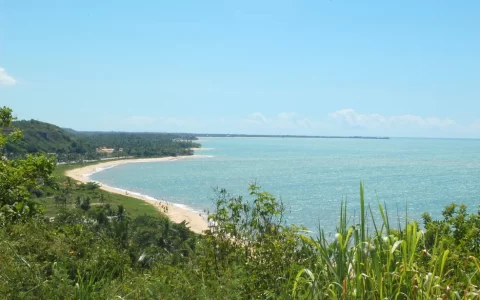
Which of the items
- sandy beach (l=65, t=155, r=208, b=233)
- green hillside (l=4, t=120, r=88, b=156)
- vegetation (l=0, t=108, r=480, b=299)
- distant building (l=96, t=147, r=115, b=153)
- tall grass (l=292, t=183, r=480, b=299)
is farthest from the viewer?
distant building (l=96, t=147, r=115, b=153)

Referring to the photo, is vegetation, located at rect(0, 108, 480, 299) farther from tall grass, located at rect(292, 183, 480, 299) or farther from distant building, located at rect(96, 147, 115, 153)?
distant building, located at rect(96, 147, 115, 153)

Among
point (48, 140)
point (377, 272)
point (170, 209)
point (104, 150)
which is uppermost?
point (377, 272)

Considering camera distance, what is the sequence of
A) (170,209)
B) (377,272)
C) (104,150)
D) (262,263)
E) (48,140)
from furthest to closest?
(104,150) < (48,140) < (170,209) < (262,263) < (377,272)

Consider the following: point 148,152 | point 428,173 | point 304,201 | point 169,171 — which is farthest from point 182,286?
point 148,152

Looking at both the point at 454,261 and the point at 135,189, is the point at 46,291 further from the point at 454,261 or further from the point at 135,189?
the point at 135,189

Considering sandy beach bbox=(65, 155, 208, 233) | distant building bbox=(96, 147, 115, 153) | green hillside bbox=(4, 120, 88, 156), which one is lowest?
sandy beach bbox=(65, 155, 208, 233)

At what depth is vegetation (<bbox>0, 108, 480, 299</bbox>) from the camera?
269 centimetres

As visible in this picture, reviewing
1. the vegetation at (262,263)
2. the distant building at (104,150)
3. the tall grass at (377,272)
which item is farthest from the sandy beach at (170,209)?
the distant building at (104,150)

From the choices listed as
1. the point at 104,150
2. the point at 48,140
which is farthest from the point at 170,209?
the point at 104,150

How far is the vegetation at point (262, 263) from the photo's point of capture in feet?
8.82

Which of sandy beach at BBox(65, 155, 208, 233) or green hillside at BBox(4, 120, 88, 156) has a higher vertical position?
green hillside at BBox(4, 120, 88, 156)

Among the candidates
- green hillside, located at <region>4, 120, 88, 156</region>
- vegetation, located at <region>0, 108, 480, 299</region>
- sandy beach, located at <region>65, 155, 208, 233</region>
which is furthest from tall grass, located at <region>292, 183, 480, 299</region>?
green hillside, located at <region>4, 120, 88, 156</region>

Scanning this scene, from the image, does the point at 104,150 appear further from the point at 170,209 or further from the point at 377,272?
the point at 377,272

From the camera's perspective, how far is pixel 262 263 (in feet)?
15.3
